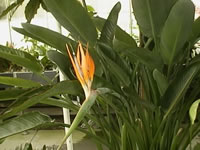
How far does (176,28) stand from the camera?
1.56 feet

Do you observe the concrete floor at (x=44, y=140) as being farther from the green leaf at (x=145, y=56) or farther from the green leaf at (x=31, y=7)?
the green leaf at (x=145, y=56)

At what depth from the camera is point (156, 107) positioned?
1.79 feet

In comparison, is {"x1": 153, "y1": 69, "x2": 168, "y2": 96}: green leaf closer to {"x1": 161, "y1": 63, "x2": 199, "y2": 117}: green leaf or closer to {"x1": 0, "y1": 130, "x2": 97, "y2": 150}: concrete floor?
{"x1": 161, "y1": 63, "x2": 199, "y2": 117}: green leaf

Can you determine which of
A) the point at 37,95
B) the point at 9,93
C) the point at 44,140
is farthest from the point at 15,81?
the point at 44,140

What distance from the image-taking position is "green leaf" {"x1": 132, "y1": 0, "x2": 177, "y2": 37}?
1.70ft

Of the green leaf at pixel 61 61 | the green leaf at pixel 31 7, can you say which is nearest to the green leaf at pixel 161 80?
the green leaf at pixel 61 61

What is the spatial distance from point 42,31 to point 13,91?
0.15 metres

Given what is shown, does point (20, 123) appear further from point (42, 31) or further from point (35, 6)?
point (35, 6)

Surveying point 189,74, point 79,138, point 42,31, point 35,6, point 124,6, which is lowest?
point 79,138

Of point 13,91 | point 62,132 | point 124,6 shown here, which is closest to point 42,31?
point 13,91

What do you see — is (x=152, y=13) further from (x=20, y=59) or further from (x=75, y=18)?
(x=20, y=59)

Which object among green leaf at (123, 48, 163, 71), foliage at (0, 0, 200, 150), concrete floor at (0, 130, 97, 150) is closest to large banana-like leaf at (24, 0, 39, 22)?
foliage at (0, 0, 200, 150)

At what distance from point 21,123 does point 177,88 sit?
31 centimetres

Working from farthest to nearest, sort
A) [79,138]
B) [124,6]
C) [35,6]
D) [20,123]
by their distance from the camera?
1. [124,6]
2. [79,138]
3. [35,6]
4. [20,123]
